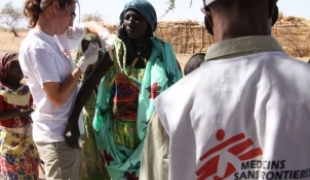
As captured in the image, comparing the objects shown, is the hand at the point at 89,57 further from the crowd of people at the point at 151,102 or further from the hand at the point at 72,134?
the hand at the point at 72,134

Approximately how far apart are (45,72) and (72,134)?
411mm

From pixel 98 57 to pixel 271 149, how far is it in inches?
84.8

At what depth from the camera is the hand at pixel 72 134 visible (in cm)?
296

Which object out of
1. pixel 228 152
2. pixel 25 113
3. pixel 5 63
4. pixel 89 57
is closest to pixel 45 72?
pixel 89 57

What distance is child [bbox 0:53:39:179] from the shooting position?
3.82 m

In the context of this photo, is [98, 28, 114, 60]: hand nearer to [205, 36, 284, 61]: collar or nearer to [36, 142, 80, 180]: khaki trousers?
[36, 142, 80, 180]: khaki trousers

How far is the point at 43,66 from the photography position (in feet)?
9.07

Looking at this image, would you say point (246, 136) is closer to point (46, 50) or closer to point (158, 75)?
point (46, 50)

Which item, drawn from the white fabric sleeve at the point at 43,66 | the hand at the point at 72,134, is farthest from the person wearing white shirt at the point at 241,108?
the hand at the point at 72,134

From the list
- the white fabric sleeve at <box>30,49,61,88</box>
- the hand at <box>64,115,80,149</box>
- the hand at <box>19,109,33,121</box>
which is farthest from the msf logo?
the hand at <box>19,109,33,121</box>

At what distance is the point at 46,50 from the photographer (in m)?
2.81

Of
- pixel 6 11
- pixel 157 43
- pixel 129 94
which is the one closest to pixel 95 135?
pixel 129 94

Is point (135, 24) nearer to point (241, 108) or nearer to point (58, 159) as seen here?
point (58, 159)

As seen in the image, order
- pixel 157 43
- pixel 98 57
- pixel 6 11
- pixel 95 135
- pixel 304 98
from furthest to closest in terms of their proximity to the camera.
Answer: pixel 6 11 < pixel 95 135 < pixel 157 43 < pixel 98 57 < pixel 304 98
